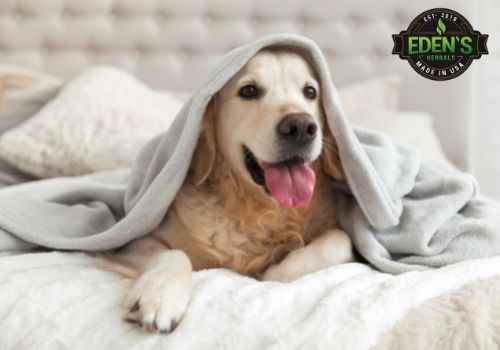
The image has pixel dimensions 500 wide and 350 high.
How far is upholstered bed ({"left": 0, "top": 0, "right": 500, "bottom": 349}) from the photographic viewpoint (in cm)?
76

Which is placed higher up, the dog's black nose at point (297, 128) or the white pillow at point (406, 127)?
the dog's black nose at point (297, 128)

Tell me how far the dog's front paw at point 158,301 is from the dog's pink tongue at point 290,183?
0.89 ft

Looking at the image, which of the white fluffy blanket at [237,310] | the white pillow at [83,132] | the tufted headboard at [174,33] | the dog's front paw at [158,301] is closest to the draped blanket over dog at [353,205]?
the white fluffy blanket at [237,310]

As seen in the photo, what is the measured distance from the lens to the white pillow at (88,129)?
1848 mm

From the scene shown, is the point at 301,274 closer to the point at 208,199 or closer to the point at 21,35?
the point at 208,199

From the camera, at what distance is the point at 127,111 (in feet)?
6.64

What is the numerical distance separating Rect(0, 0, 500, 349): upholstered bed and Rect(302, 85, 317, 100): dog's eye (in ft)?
1.31

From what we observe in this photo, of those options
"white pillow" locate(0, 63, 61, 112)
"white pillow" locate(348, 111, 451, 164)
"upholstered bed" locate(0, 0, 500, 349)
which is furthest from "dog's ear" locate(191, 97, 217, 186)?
"white pillow" locate(0, 63, 61, 112)

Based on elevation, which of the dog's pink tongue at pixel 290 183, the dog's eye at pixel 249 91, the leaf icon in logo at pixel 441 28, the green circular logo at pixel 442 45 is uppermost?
the leaf icon in logo at pixel 441 28

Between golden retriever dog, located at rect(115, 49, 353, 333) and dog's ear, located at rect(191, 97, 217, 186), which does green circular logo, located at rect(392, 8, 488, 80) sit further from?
dog's ear, located at rect(191, 97, 217, 186)

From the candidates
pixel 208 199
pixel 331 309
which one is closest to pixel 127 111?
pixel 208 199

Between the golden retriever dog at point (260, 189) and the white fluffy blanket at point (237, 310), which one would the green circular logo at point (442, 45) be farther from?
the white fluffy blanket at point (237, 310)

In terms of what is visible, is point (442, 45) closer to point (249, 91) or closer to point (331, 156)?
point (331, 156)

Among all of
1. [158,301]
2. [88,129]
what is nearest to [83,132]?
[88,129]
